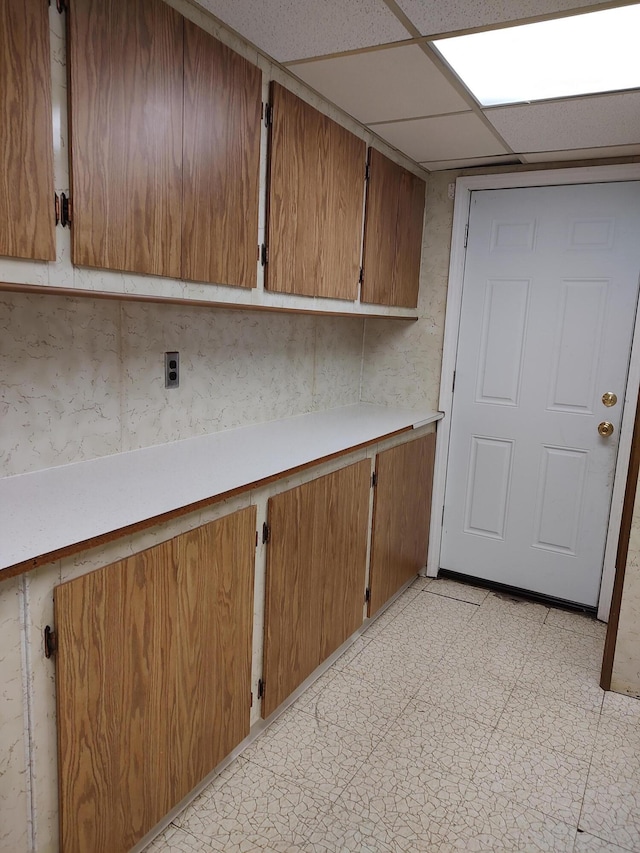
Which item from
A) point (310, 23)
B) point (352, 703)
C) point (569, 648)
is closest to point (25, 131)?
point (310, 23)

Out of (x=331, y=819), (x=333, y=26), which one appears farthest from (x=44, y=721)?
(x=333, y=26)

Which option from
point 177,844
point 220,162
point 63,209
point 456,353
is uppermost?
point 220,162

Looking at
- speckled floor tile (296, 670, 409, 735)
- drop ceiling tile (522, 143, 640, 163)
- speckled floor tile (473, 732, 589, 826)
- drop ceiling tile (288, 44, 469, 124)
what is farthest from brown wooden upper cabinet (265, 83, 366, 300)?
speckled floor tile (473, 732, 589, 826)

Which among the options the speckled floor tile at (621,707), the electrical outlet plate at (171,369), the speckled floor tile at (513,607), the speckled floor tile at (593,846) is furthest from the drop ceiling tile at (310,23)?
the speckled floor tile at (513,607)

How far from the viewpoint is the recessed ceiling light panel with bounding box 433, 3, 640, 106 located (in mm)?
1580

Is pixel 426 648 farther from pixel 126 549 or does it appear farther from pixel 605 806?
pixel 126 549

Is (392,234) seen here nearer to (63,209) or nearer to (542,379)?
(542,379)

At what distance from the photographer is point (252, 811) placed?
5.66ft

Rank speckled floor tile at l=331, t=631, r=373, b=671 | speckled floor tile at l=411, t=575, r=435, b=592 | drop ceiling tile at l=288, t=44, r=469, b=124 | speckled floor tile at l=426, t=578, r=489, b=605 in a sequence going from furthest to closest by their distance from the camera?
speckled floor tile at l=411, t=575, r=435, b=592 → speckled floor tile at l=426, t=578, r=489, b=605 → speckled floor tile at l=331, t=631, r=373, b=671 → drop ceiling tile at l=288, t=44, r=469, b=124

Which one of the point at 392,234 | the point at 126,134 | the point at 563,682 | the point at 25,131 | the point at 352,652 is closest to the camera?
the point at 25,131

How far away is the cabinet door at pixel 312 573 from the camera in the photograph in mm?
1963

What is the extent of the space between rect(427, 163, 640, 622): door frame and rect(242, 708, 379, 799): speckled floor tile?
1481 mm

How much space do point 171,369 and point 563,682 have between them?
201 cm

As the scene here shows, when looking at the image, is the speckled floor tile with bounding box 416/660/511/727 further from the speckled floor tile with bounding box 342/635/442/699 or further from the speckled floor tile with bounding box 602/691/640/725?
the speckled floor tile with bounding box 602/691/640/725
